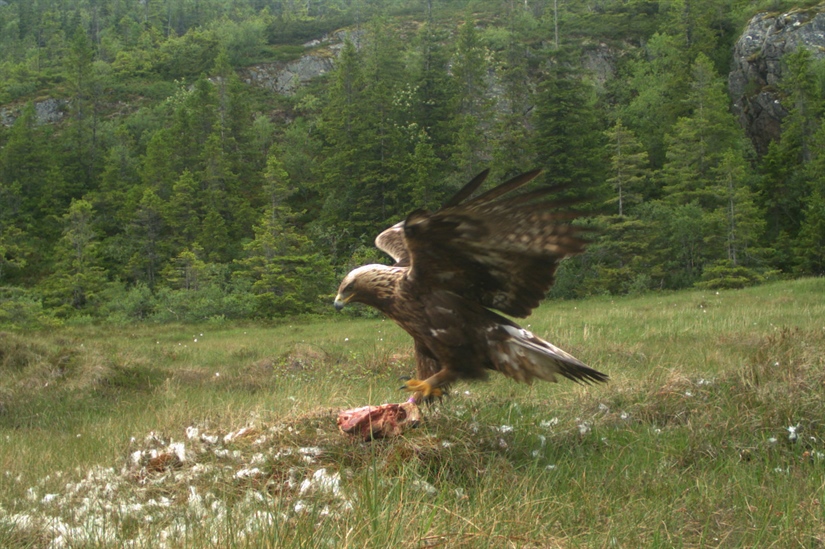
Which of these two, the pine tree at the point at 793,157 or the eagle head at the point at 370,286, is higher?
the eagle head at the point at 370,286

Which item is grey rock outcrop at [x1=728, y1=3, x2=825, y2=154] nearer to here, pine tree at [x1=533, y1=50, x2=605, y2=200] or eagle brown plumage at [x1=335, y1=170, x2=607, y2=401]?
pine tree at [x1=533, y1=50, x2=605, y2=200]

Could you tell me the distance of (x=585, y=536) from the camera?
118 inches

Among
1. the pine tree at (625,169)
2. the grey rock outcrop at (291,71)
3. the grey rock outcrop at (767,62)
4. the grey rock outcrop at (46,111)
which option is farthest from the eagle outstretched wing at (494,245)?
the grey rock outcrop at (291,71)

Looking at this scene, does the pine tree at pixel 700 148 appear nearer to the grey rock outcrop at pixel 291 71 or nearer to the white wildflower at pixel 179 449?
the white wildflower at pixel 179 449

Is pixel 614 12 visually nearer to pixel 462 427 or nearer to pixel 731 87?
pixel 731 87

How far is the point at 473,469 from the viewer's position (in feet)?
13.1

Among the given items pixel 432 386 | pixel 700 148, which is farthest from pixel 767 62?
pixel 432 386

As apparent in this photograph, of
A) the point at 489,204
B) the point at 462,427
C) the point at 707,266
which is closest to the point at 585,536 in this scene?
the point at 462,427

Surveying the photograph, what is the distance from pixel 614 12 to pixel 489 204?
7459cm

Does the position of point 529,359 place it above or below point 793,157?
above

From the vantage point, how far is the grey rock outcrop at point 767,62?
4334 cm

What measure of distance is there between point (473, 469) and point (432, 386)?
1.01m

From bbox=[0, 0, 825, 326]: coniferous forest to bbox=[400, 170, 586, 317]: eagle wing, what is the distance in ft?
52.3

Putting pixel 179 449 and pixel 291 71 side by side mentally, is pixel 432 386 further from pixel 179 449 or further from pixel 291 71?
pixel 291 71
